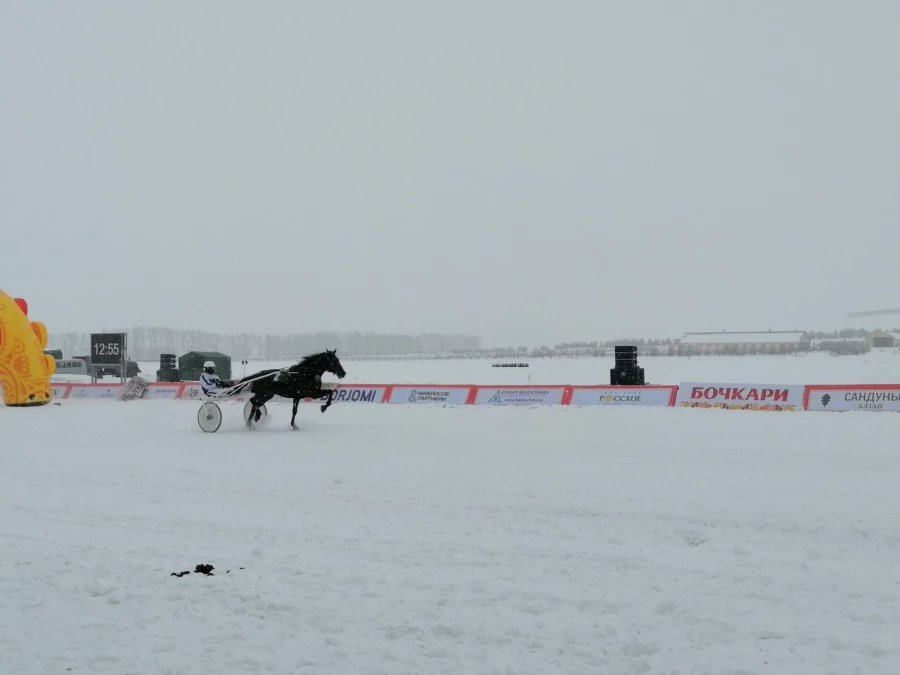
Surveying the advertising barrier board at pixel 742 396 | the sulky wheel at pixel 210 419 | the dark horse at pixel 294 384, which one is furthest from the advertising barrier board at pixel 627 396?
the sulky wheel at pixel 210 419

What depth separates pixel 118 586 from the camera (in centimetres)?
539

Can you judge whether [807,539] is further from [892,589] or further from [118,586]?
[118,586]

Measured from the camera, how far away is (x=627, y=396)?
65.6 ft

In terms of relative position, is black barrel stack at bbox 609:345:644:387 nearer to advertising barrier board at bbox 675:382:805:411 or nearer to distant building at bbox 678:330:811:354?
advertising barrier board at bbox 675:382:805:411

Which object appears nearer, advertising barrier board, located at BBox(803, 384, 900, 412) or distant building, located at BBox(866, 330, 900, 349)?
advertising barrier board, located at BBox(803, 384, 900, 412)

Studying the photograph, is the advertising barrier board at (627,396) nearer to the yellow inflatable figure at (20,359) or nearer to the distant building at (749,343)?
the yellow inflatable figure at (20,359)

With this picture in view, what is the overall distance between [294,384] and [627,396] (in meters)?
9.57

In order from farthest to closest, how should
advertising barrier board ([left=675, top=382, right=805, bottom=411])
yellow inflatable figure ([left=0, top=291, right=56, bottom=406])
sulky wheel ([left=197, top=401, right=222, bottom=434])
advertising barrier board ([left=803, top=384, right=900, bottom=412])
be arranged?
yellow inflatable figure ([left=0, top=291, right=56, bottom=406]), advertising barrier board ([left=675, top=382, right=805, bottom=411]), advertising barrier board ([left=803, top=384, right=900, bottom=412]), sulky wheel ([left=197, top=401, right=222, bottom=434])

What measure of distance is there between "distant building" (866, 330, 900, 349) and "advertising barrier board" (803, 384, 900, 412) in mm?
65005

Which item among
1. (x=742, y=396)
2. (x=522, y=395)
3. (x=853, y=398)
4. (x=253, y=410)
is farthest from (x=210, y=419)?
(x=853, y=398)

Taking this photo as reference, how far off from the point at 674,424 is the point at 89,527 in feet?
38.4

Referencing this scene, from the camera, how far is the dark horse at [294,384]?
52.3 ft

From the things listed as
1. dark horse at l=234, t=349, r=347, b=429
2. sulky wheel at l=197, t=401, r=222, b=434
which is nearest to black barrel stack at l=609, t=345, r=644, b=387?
A: dark horse at l=234, t=349, r=347, b=429

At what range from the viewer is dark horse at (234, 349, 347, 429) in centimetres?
1595
